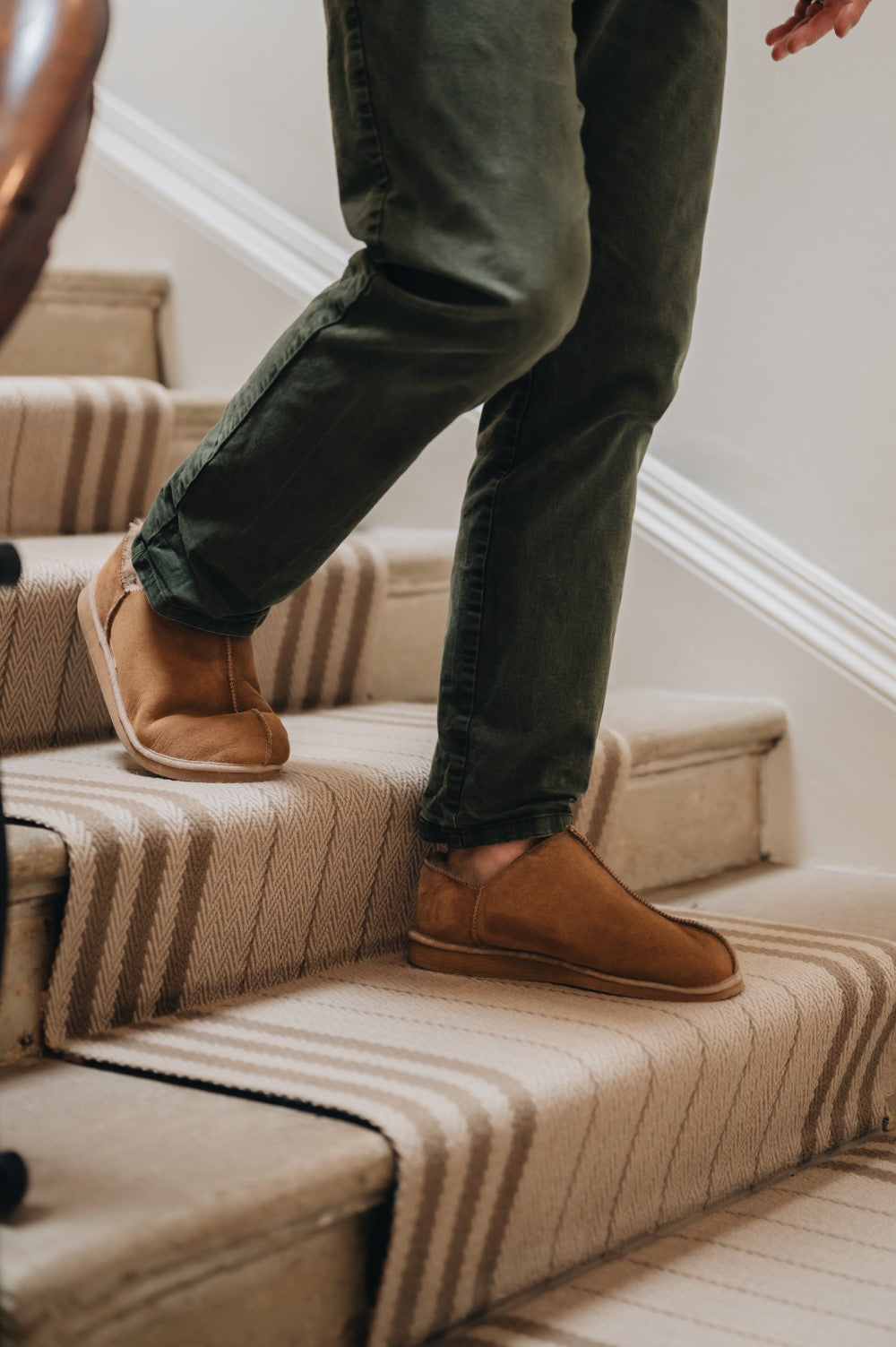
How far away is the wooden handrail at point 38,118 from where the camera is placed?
1.98 ft

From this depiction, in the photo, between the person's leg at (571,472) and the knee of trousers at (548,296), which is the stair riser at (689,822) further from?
the knee of trousers at (548,296)

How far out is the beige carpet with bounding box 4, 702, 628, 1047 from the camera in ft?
3.09

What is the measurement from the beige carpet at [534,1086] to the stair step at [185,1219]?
21 millimetres

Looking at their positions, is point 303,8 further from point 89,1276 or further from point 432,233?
point 89,1276

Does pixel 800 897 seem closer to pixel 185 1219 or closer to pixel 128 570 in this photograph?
→ pixel 128 570

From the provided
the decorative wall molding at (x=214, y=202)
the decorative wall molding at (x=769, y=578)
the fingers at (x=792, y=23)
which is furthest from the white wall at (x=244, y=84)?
the fingers at (x=792, y=23)

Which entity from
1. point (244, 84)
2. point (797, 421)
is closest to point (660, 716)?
point (797, 421)

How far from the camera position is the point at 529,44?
0.91 m

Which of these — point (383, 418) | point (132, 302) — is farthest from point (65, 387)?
point (383, 418)

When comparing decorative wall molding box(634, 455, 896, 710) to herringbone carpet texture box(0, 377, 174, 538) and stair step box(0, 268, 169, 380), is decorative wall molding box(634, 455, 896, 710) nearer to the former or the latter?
herringbone carpet texture box(0, 377, 174, 538)

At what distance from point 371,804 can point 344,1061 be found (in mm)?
255

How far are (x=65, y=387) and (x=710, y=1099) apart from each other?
0.95m

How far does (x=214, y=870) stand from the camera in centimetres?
100

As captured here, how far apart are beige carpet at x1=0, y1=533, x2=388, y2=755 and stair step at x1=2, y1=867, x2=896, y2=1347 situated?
1.09 ft
